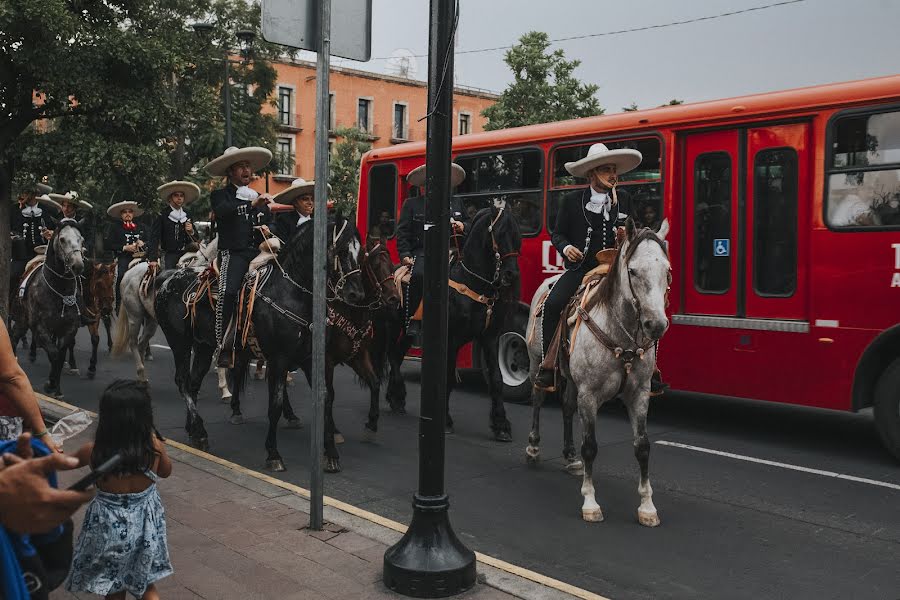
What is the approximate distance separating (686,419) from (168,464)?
7.19 m

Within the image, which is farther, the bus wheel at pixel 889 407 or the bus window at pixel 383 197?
the bus window at pixel 383 197

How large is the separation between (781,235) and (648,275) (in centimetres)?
356

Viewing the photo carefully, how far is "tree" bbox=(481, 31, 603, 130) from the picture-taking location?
4128 cm

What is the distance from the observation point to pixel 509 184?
1148cm

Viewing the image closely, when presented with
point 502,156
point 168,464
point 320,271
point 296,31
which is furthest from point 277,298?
point 502,156

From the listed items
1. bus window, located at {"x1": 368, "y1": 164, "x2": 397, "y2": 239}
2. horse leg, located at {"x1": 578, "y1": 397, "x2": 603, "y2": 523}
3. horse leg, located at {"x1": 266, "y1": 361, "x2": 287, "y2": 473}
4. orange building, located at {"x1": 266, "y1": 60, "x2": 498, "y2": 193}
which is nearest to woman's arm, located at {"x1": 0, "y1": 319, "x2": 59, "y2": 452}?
horse leg, located at {"x1": 578, "y1": 397, "x2": 603, "y2": 523}

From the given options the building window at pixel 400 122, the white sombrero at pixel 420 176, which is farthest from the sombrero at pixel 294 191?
the building window at pixel 400 122

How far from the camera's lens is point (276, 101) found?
40562mm

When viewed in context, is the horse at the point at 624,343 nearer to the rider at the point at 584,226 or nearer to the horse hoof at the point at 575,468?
the rider at the point at 584,226

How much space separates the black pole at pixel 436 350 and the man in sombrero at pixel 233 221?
145 inches

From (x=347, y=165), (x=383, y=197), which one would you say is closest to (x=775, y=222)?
(x=383, y=197)

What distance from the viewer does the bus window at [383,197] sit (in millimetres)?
13131

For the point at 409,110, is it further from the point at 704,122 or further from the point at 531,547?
the point at 531,547

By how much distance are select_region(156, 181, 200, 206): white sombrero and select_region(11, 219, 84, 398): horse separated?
1.16 metres
